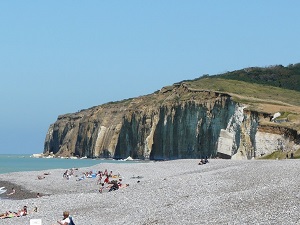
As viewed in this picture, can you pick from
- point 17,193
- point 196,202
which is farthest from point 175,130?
point 196,202

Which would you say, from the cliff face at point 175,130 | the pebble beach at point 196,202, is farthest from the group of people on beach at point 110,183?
the cliff face at point 175,130

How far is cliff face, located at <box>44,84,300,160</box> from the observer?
279 feet

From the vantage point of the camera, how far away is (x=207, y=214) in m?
24.5

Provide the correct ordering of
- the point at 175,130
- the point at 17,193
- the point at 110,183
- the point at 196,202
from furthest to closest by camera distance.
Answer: the point at 175,130, the point at 17,193, the point at 110,183, the point at 196,202

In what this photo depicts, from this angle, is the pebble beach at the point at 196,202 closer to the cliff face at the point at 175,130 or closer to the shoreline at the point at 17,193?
the shoreline at the point at 17,193

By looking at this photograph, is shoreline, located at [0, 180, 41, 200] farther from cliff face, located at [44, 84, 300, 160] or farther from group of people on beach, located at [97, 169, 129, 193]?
cliff face, located at [44, 84, 300, 160]

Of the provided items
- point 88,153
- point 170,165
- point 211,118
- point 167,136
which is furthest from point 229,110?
point 88,153

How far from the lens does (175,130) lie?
112m

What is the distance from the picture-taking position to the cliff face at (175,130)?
8500 centimetres

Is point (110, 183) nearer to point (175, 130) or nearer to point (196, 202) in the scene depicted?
point (196, 202)

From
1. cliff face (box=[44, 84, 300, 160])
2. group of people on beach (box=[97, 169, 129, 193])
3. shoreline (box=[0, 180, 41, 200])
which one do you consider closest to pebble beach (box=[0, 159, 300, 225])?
group of people on beach (box=[97, 169, 129, 193])

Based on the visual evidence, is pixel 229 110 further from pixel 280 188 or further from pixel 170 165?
pixel 280 188

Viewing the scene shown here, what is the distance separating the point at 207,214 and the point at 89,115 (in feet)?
445

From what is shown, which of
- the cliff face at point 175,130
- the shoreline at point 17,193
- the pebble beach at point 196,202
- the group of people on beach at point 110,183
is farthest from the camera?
the cliff face at point 175,130
